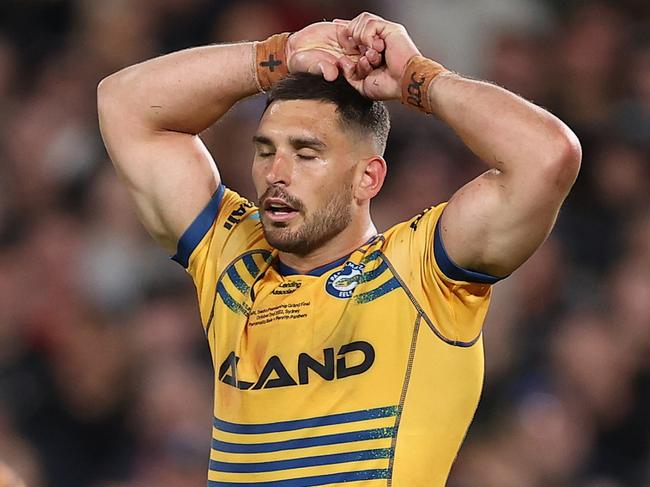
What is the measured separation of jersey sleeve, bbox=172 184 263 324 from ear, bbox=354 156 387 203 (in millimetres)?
391

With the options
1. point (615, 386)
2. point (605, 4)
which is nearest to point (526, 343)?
point (615, 386)

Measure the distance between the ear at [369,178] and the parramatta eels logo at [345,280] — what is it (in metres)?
0.22

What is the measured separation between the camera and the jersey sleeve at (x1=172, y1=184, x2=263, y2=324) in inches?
179

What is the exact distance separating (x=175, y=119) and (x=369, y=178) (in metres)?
0.67

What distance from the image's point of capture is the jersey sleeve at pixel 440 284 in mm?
4090

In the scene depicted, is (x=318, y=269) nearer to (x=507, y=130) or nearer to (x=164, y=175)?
(x=164, y=175)

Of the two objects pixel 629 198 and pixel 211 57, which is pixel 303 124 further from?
pixel 629 198

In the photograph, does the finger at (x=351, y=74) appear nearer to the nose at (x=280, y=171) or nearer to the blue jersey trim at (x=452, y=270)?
the nose at (x=280, y=171)

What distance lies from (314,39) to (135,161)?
69cm

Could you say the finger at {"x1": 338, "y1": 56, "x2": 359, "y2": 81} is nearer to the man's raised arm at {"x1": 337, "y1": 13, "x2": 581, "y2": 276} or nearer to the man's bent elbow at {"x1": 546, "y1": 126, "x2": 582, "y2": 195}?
the man's raised arm at {"x1": 337, "y1": 13, "x2": 581, "y2": 276}

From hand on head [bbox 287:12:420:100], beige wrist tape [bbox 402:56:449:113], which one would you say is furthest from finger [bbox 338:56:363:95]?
beige wrist tape [bbox 402:56:449:113]

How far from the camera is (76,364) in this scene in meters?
7.75

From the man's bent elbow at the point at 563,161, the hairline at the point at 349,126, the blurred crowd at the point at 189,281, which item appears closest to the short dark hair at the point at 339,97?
the hairline at the point at 349,126

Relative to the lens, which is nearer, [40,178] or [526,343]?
[526,343]
